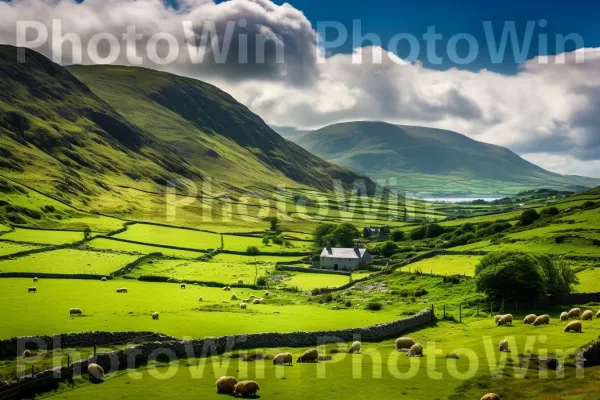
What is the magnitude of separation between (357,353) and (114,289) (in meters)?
39.1

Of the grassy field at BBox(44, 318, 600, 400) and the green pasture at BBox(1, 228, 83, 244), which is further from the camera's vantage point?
the green pasture at BBox(1, 228, 83, 244)

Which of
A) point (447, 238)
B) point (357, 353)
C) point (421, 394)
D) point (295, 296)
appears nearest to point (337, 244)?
point (447, 238)

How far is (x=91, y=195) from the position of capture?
183125 millimetres

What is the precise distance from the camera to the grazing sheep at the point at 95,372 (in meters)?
35.6

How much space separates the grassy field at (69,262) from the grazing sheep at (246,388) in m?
56.5

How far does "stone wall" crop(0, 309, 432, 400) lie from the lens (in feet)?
108

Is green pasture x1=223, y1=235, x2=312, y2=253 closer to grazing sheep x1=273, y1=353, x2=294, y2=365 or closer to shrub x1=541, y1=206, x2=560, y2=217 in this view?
shrub x1=541, y1=206, x2=560, y2=217

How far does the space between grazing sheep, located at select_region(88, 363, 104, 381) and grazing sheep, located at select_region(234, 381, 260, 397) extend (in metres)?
9.48

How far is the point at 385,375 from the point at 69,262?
65860mm

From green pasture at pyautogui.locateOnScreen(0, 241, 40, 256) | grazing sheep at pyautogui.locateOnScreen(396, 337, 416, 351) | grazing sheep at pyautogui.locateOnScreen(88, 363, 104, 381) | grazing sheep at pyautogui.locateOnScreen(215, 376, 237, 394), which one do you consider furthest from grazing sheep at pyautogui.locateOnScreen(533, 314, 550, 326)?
green pasture at pyautogui.locateOnScreen(0, 241, 40, 256)

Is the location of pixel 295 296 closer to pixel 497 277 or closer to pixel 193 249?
pixel 497 277

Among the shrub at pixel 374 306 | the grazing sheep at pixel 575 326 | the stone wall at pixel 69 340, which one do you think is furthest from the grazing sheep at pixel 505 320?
the stone wall at pixel 69 340

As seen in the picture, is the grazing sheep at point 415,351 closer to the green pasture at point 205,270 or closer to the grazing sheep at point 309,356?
the grazing sheep at point 309,356

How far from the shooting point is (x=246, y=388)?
106 ft
